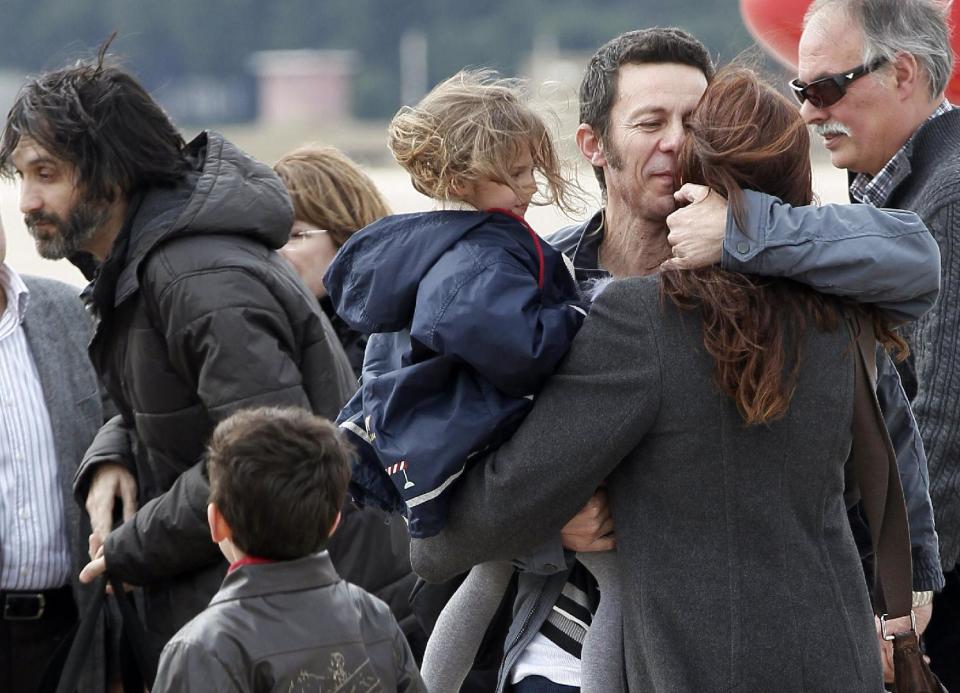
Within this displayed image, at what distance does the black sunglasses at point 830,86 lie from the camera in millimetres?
3574

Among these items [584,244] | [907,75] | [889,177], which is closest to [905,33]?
[907,75]

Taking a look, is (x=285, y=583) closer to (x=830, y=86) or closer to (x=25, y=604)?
(x=25, y=604)

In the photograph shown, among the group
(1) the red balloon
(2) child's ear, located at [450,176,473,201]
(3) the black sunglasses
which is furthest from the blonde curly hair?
(1) the red balloon

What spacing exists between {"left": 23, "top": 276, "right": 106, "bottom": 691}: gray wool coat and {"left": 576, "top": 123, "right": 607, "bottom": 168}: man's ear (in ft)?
5.17

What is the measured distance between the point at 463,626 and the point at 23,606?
144cm

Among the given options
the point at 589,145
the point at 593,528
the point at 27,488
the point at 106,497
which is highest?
the point at 589,145

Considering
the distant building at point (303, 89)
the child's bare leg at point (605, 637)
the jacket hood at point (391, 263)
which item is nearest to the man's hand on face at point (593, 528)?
the child's bare leg at point (605, 637)

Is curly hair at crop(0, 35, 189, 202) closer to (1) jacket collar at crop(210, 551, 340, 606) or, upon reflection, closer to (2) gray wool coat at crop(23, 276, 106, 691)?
(2) gray wool coat at crop(23, 276, 106, 691)

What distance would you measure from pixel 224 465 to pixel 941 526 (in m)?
1.59

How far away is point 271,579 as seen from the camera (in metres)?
2.61

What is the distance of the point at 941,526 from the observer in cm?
331

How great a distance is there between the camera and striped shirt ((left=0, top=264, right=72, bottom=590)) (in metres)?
3.64

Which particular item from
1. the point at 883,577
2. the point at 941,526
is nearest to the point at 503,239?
the point at 883,577

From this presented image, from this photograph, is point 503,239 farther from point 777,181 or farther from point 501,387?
point 777,181
